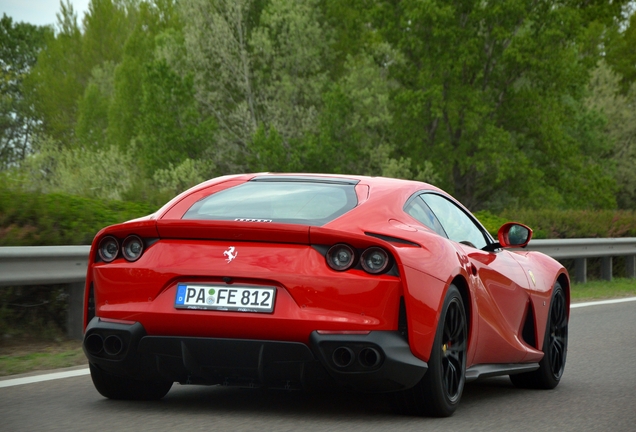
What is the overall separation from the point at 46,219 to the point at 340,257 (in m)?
5.23

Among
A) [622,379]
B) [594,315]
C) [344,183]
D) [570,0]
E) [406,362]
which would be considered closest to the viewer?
[406,362]

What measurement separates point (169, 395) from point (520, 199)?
40430 millimetres

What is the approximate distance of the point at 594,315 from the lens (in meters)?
12.7

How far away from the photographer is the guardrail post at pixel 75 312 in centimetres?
895

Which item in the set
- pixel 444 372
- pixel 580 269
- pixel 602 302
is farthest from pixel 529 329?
pixel 580 269

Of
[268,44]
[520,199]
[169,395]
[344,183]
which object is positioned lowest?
[520,199]

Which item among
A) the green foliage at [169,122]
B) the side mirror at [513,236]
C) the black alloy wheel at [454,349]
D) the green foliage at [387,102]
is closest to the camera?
the black alloy wheel at [454,349]

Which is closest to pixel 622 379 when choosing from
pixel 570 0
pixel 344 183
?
pixel 344 183

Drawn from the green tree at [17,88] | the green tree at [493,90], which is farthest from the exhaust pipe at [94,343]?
the green tree at [17,88]

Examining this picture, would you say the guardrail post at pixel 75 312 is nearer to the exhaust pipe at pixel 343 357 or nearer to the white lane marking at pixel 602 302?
the exhaust pipe at pixel 343 357

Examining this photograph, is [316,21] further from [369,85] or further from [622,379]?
[622,379]

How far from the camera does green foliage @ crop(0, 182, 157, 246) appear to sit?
9383mm

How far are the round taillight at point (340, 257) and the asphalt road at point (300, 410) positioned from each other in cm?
77

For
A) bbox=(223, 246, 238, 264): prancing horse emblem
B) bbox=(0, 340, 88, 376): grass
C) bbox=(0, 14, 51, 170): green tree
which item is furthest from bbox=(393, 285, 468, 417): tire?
bbox=(0, 14, 51, 170): green tree
